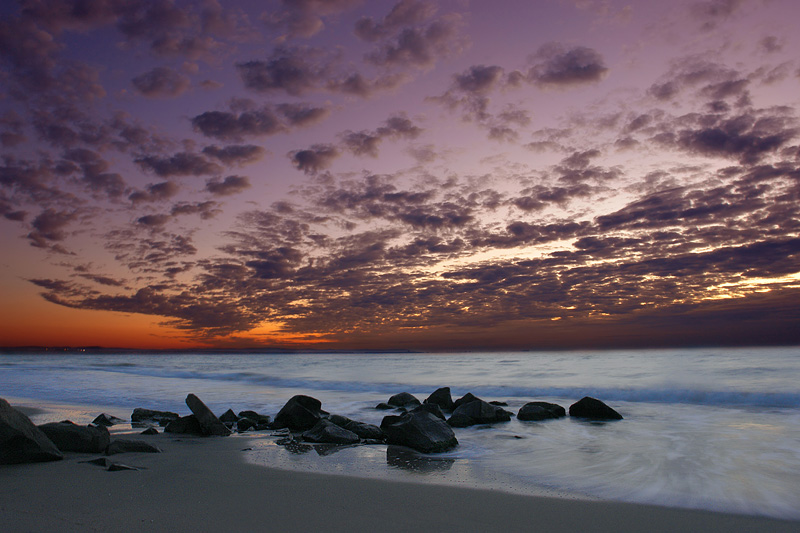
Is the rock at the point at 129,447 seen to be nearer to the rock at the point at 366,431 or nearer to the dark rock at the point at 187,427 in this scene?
the dark rock at the point at 187,427

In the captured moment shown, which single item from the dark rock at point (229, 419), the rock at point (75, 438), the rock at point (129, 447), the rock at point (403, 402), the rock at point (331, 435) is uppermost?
the rock at point (75, 438)

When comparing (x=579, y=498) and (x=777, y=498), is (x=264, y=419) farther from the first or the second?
(x=777, y=498)

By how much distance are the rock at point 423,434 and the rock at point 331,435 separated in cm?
64

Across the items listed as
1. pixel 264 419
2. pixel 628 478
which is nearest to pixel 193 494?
pixel 628 478

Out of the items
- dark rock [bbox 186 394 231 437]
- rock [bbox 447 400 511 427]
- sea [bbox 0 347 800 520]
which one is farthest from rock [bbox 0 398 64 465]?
rock [bbox 447 400 511 427]

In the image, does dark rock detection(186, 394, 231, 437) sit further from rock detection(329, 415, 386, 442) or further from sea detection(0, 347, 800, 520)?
rock detection(329, 415, 386, 442)

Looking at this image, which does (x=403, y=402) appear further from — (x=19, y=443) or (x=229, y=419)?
(x=19, y=443)

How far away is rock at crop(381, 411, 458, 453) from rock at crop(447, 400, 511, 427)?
2450 mm

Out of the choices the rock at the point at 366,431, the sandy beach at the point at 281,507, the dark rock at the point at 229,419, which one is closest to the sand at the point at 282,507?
the sandy beach at the point at 281,507

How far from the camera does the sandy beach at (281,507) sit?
3705mm

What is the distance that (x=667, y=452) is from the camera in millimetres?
7672

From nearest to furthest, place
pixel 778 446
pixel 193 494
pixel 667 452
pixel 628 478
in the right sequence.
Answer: pixel 193 494 < pixel 628 478 < pixel 667 452 < pixel 778 446

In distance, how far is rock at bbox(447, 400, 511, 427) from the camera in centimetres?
1019

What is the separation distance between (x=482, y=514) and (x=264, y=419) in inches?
292
